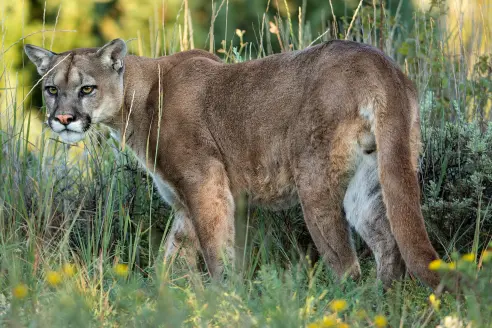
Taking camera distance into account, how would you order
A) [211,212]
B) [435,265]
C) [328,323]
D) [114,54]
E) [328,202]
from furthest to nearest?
[114,54]
[211,212]
[328,202]
[435,265]
[328,323]

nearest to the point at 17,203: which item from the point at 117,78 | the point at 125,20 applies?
the point at 117,78

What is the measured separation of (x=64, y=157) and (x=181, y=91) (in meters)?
1.20

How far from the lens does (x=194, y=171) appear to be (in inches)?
188

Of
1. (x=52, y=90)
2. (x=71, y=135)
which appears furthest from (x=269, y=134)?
(x=52, y=90)

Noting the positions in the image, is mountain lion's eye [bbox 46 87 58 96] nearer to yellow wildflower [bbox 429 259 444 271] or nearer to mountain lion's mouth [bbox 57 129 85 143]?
mountain lion's mouth [bbox 57 129 85 143]

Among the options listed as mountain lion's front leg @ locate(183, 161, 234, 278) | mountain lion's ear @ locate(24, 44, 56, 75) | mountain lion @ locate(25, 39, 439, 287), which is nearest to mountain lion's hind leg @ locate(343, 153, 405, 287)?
mountain lion @ locate(25, 39, 439, 287)

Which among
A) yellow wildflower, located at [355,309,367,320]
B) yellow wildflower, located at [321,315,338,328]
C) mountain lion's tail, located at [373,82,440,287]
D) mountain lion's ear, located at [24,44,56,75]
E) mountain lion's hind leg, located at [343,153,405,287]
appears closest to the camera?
yellow wildflower, located at [321,315,338,328]

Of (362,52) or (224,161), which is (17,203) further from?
(362,52)

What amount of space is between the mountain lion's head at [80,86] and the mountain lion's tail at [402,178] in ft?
6.25

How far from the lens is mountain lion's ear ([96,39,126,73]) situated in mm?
5227

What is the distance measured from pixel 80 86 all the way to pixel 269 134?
130 cm

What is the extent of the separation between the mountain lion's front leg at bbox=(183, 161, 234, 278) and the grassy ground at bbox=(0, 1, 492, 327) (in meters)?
0.15

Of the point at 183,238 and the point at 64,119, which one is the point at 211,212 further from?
the point at 64,119

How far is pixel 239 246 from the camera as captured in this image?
5172 mm
